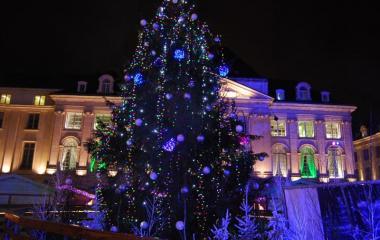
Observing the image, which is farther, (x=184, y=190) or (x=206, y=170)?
(x=206, y=170)

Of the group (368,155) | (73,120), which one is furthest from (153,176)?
(368,155)

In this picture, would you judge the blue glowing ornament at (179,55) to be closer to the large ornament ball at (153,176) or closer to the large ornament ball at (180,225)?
the large ornament ball at (153,176)

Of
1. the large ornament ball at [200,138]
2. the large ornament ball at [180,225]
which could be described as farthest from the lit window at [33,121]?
the large ornament ball at [180,225]

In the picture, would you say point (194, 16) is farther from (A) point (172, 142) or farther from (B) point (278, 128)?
(B) point (278, 128)

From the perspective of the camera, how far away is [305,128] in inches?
1633

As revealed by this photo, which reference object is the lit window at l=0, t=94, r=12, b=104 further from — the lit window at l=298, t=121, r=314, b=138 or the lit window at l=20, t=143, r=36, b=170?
the lit window at l=298, t=121, r=314, b=138

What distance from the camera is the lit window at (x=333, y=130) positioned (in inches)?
1629

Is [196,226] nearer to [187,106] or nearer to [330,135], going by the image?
[187,106]

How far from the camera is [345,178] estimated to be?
39219 millimetres

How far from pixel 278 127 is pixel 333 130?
20.9 feet

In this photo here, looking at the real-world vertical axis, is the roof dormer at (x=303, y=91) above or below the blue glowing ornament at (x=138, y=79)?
above

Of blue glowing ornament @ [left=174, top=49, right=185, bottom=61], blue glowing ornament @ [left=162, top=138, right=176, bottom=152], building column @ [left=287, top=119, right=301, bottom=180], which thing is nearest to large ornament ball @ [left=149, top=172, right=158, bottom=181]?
blue glowing ornament @ [left=162, top=138, right=176, bottom=152]

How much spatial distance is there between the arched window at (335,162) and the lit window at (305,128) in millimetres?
2746

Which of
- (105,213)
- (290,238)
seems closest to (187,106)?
(105,213)
